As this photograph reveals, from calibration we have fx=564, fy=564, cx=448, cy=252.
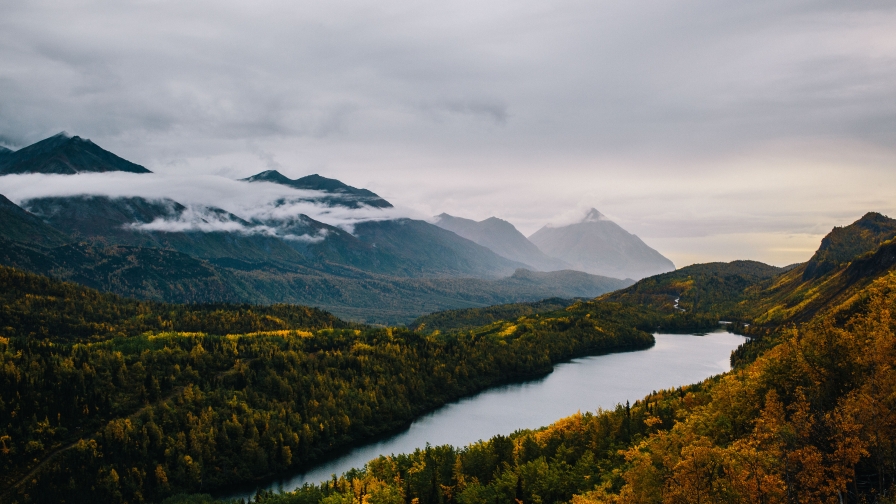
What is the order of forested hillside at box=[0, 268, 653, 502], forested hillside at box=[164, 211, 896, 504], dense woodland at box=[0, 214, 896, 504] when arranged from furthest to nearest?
forested hillside at box=[0, 268, 653, 502] < dense woodland at box=[0, 214, 896, 504] < forested hillside at box=[164, 211, 896, 504]

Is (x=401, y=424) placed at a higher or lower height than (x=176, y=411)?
lower

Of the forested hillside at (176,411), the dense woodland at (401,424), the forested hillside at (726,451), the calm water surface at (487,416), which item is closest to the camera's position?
the forested hillside at (726,451)

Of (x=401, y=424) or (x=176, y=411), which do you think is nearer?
(x=176, y=411)

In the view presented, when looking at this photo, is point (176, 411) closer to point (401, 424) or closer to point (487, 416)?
point (401, 424)

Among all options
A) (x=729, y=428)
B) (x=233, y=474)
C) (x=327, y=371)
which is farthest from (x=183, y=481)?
(x=729, y=428)

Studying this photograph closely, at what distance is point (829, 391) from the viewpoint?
68.8 m

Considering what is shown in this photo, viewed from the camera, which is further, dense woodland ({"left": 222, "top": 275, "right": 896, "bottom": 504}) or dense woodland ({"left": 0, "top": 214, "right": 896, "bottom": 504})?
dense woodland ({"left": 0, "top": 214, "right": 896, "bottom": 504})

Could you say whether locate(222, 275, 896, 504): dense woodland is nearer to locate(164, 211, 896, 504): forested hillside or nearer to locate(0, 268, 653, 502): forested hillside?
locate(164, 211, 896, 504): forested hillside

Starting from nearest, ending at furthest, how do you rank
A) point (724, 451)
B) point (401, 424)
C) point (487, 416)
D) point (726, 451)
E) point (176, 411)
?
point (724, 451) < point (726, 451) < point (176, 411) < point (401, 424) < point (487, 416)

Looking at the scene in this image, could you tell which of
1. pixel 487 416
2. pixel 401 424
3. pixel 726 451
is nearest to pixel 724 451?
pixel 726 451

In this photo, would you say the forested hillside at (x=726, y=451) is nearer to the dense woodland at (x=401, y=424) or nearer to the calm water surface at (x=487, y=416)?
the dense woodland at (x=401, y=424)

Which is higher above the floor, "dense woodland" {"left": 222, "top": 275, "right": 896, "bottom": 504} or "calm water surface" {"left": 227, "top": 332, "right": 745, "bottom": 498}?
"dense woodland" {"left": 222, "top": 275, "right": 896, "bottom": 504}

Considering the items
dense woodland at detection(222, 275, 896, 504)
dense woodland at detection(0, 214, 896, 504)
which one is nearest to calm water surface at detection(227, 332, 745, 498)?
dense woodland at detection(0, 214, 896, 504)

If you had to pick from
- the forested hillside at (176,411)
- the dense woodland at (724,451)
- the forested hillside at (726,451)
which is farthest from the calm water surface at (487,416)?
the forested hillside at (726,451)
